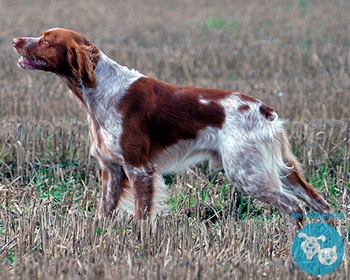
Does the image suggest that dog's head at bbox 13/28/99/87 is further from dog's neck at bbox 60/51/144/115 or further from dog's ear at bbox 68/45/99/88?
dog's neck at bbox 60/51/144/115

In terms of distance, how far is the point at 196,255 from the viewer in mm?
3938

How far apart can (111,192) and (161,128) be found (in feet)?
2.06

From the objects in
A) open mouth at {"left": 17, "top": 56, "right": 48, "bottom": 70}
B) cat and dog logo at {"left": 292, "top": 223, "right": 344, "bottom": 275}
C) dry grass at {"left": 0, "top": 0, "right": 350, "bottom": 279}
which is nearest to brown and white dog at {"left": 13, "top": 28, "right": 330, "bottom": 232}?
open mouth at {"left": 17, "top": 56, "right": 48, "bottom": 70}

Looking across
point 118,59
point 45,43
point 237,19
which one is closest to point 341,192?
point 45,43

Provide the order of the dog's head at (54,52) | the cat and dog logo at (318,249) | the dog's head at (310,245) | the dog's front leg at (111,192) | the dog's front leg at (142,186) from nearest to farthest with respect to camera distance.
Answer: the cat and dog logo at (318,249), the dog's head at (310,245), the dog's head at (54,52), the dog's front leg at (142,186), the dog's front leg at (111,192)

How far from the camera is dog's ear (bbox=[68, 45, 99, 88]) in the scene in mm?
4660

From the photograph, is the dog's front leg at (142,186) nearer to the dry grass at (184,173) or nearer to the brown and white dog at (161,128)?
the brown and white dog at (161,128)

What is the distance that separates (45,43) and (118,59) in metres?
6.07

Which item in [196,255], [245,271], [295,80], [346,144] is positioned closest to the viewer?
[245,271]

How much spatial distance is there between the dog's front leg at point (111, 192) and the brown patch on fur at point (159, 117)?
0.30m

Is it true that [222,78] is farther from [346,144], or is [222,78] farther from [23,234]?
[23,234]

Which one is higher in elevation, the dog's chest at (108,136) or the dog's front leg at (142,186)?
the dog's chest at (108,136)

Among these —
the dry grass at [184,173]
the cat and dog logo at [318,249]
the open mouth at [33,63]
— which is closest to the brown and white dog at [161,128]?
the open mouth at [33,63]

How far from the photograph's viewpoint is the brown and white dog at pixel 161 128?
15.4 feet
